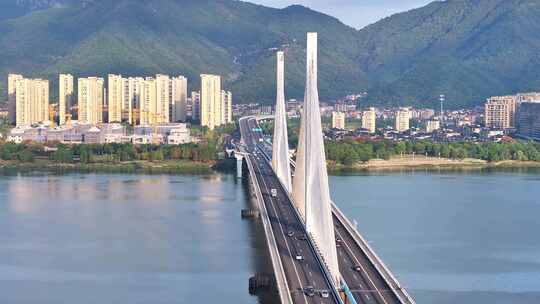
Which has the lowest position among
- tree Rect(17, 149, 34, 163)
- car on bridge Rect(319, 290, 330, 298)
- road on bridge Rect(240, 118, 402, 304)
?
car on bridge Rect(319, 290, 330, 298)

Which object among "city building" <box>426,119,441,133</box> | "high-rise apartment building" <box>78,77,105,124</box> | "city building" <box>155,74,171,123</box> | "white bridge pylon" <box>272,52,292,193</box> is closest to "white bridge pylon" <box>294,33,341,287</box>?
"white bridge pylon" <box>272,52,292,193</box>

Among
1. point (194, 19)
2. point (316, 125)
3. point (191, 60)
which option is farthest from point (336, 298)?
point (194, 19)

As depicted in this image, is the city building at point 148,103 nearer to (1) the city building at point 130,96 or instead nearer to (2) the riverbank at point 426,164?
(1) the city building at point 130,96

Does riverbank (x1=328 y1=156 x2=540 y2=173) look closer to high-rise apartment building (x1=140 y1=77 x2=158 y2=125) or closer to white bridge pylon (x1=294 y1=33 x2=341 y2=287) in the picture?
high-rise apartment building (x1=140 y1=77 x2=158 y2=125)

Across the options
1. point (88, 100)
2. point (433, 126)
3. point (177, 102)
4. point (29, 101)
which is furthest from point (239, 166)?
point (433, 126)

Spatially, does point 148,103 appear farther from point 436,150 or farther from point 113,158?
point 436,150

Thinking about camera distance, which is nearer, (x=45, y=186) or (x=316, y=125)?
(x=316, y=125)

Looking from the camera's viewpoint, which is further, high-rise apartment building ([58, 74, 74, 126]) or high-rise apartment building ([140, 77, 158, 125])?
high-rise apartment building ([58, 74, 74, 126])

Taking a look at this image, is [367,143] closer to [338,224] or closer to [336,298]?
[338,224]
